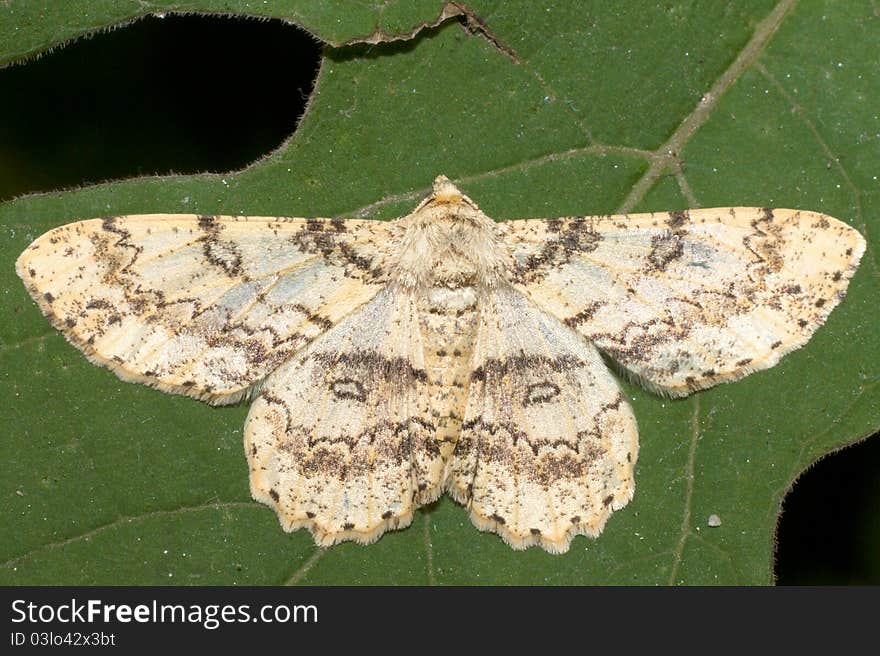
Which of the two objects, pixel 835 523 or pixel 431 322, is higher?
pixel 431 322

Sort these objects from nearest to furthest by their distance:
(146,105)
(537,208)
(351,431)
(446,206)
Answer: (446,206) < (351,431) < (537,208) < (146,105)

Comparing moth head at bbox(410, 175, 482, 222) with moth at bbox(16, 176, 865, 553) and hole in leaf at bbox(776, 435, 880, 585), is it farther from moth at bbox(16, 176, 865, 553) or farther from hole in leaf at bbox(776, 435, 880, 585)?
hole in leaf at bbox(776, 435, 880, 585)

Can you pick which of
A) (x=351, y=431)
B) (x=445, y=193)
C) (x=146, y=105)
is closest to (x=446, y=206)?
(x=445, y=193)

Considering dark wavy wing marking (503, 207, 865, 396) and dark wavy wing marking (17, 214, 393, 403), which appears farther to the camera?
dark wavy wing marking (503, 207, 865, 396)

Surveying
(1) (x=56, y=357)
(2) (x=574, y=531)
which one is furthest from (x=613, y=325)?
(1) (x=56, y=357)

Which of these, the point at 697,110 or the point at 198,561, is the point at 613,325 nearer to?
the point at 697,110

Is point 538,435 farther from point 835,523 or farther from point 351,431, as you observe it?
point 835,523

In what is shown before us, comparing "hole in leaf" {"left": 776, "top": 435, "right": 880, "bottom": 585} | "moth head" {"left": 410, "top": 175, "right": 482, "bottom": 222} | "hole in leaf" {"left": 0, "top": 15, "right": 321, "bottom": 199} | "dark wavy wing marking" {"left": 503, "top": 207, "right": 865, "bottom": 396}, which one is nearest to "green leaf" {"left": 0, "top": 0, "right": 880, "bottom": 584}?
"moth head" {"left": 410, "top": 175, "right": 482, "bottom": 222}
